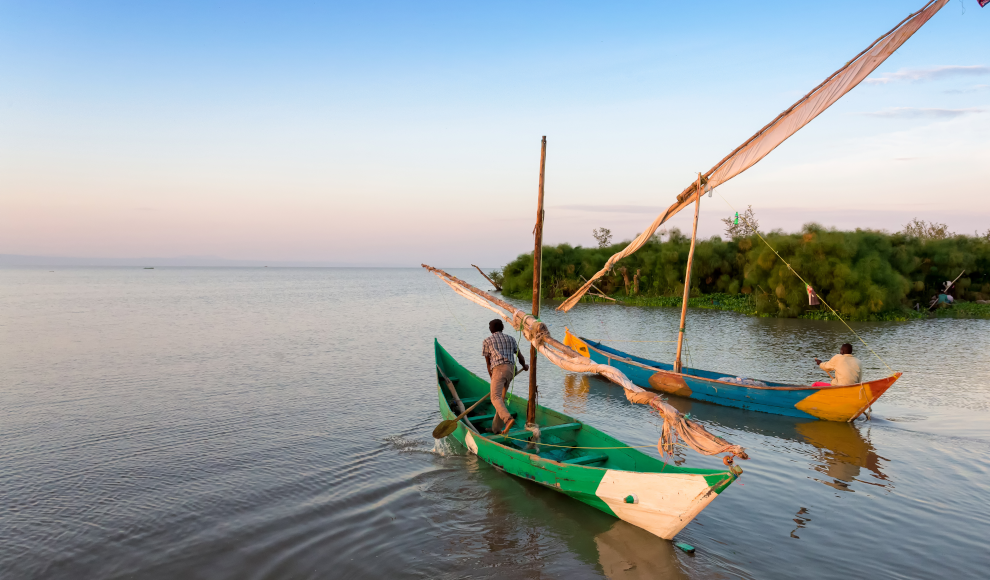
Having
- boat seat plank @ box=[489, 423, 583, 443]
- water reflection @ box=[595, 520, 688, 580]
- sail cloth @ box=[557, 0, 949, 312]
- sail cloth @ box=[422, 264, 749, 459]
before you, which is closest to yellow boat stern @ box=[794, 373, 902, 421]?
sail cloth @ box=[557, 0, 949, 312]

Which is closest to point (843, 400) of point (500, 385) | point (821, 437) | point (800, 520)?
point (821, 437)

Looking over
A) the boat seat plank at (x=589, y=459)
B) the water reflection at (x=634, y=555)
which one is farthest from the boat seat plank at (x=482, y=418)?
the water reflection at (x=634, y=555)

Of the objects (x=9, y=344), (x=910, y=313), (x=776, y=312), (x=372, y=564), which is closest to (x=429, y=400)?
(x=372, y=564)

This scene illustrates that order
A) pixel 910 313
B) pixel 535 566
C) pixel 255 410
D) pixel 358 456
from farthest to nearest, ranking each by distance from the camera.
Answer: pixel 910 313, pixel 255 410, pixel 358 456, pixel 535 566

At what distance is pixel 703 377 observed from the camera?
1469 centimetres

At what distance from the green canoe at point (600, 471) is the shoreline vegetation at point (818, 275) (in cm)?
1621

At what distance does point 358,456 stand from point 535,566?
197 inches

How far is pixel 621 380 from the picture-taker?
311 inches

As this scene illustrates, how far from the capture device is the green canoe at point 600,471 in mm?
6590

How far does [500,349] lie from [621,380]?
2.80m

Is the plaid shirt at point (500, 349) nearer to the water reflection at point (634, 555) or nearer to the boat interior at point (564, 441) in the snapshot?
the boat interior at point (564, 441)

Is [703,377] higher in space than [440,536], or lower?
higher

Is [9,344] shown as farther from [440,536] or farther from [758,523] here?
[758,523]

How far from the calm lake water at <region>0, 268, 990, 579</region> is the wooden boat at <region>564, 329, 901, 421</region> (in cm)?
31
